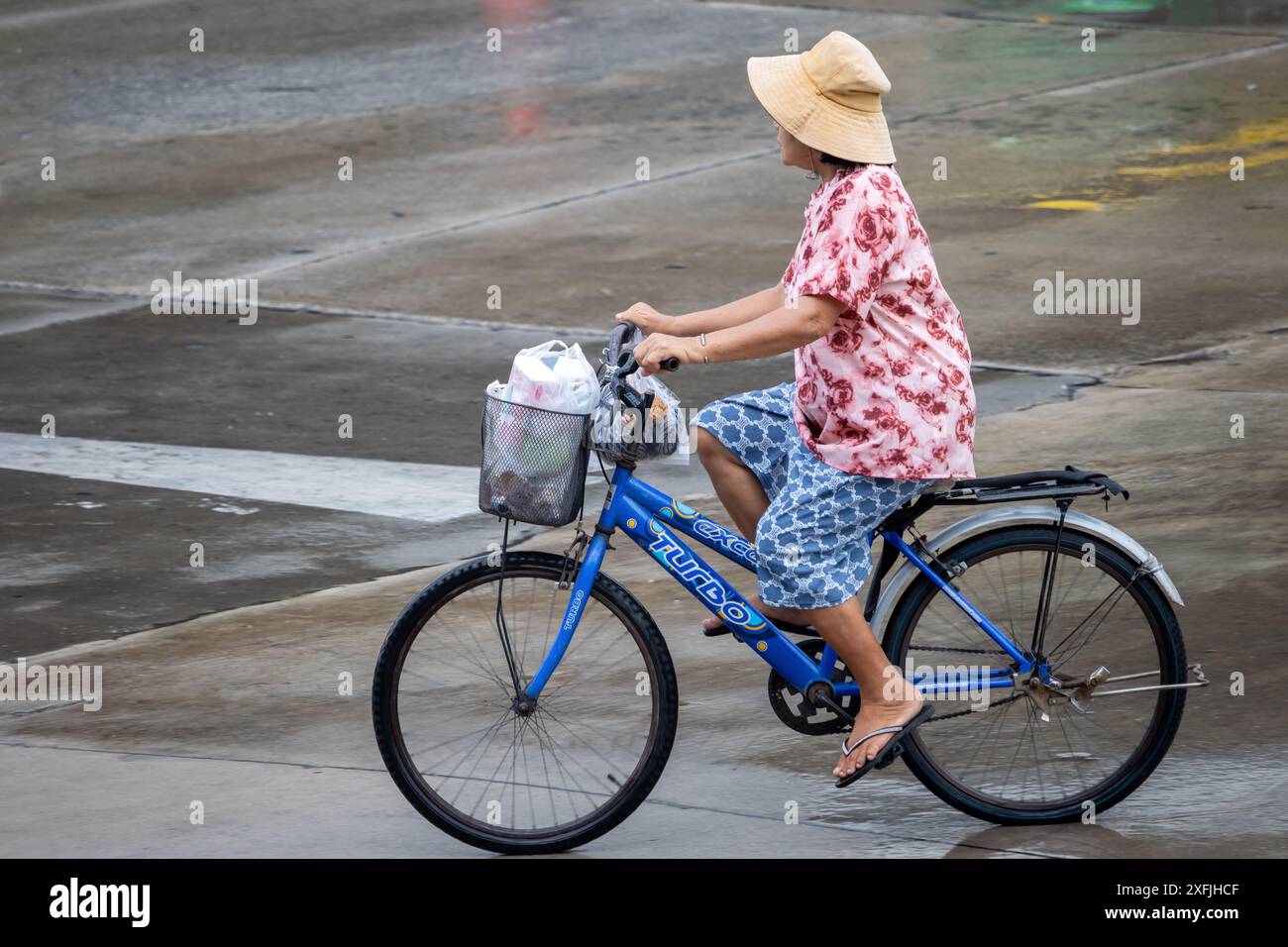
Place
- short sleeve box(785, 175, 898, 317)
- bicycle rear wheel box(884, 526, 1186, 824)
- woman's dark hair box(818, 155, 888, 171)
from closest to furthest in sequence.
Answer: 1. short sleeve box(785, 175, 898, 317)
2. woman's dark hair box(818, 155, 888, 171)
3. bicycle rear wheel box(884, 526, 1186, 824)

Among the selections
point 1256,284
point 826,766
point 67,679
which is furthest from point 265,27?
point 826,766

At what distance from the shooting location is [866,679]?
4555 mm

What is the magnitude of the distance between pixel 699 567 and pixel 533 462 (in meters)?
0.51

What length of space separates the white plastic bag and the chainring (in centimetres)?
83

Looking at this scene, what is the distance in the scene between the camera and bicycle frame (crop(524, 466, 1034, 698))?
459 centimetres

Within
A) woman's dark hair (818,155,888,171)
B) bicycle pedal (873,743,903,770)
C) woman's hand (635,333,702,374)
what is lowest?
bicycle pedal (873,743,903,770)

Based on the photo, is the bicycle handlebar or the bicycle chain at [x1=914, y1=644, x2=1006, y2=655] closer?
the bicycle handlebar

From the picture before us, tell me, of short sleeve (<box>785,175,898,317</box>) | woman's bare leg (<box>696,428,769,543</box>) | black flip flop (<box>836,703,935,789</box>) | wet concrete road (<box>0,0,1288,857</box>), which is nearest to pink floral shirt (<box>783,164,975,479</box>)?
short sleeve (<box>785,175,898,317</box>)

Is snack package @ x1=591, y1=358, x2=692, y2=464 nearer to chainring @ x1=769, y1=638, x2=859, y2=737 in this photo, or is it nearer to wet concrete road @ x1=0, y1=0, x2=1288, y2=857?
→ chainring @ x1=769, y1=638, x2=859, y2=737

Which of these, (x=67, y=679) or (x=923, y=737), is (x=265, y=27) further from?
(x=923, y=737)

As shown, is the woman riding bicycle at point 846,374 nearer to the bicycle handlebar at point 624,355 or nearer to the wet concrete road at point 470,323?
the bicycle handlebar at point 624,355

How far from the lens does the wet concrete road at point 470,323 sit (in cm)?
507

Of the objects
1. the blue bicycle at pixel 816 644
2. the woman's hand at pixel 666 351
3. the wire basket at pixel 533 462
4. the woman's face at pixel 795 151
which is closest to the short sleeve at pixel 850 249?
the woman's face at pixel 795 151

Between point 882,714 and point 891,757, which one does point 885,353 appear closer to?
point 882,714
